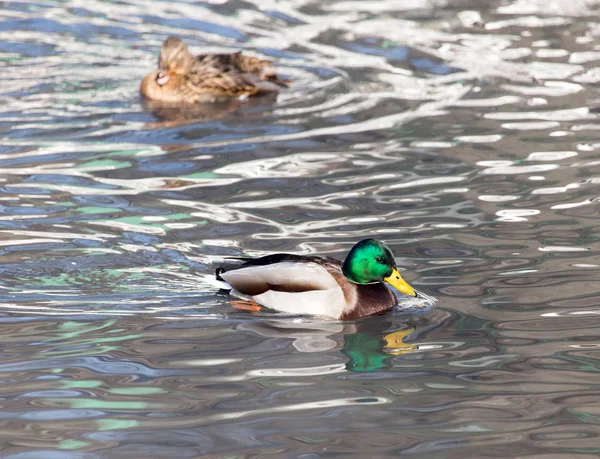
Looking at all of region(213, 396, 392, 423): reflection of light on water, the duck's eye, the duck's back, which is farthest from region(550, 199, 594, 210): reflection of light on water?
the duck's eye

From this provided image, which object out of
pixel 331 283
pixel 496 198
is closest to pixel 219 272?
pixel 331 283

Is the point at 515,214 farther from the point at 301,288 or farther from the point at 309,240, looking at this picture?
the point at 301,288

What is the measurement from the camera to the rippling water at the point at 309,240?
5.55m

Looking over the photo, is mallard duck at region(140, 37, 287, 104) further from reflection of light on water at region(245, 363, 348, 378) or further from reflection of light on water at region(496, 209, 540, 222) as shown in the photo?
reflection of light on water at region(245, 363, 348, 378)

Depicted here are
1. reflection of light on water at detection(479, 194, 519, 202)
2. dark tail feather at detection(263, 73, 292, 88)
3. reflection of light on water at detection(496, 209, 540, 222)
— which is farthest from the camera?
dark tail feather at detection(263, 73, 292, 88)

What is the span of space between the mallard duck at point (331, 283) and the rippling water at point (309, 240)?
11 centimetres

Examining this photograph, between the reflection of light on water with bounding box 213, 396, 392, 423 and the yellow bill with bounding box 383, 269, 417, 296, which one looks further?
the yellow bill with bounding box 383, 269, 417, 296

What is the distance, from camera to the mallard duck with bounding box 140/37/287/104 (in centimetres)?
1262

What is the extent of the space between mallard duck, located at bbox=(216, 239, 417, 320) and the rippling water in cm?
11

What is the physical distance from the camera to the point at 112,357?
6.34 metres

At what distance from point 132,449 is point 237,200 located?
428 centimetres

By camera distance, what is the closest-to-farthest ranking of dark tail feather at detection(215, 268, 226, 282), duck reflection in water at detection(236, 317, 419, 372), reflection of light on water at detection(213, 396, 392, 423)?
1. reflection of light on water at detection(213, 396, 392, 423)
2. duck reflection in water at detection(236, 317, 419, 372)
3. dark tail feather at detection(215, 268, 226, 282)

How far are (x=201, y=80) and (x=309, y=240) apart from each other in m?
4.84

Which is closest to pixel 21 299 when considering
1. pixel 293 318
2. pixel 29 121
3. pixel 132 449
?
pixel 293 318
